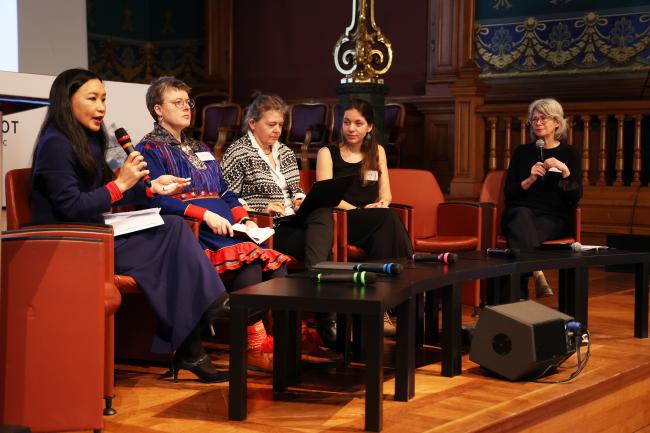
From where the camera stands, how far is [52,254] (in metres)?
2.57

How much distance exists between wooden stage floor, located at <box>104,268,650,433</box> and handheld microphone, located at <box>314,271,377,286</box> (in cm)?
38

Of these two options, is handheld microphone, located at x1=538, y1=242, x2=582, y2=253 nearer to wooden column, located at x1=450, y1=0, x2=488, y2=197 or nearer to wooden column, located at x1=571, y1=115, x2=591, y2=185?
wooden column, located at x1=571, y1=115, x2=591, y2=185

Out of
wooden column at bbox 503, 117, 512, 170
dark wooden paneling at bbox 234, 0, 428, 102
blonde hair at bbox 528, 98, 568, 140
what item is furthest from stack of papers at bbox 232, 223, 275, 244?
dark wooden paneling at bbox 234, 0, 428, 102

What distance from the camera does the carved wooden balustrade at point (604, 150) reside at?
689 centimetres

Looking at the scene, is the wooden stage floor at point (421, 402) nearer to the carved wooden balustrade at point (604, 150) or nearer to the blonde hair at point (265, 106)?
the blonde hair at point (265, 106)

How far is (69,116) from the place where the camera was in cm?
311

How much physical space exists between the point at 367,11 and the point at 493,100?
208 centimetres

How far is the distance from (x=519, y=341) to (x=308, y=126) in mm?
5565

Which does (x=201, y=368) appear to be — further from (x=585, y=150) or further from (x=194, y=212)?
(x=585, y=150)

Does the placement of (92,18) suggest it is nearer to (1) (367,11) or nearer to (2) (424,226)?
(1) (367,11)

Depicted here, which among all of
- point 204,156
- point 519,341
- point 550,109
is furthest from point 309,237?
point 550,109

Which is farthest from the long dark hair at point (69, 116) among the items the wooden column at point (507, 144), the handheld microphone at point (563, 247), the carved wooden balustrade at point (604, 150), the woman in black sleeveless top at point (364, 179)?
the wooden column at point (507, 144)

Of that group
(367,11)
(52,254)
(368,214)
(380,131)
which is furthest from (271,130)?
(367,11)

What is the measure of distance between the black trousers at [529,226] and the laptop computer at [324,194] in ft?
4.26
